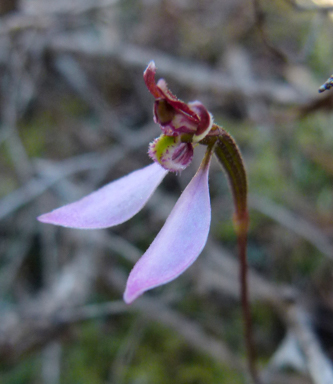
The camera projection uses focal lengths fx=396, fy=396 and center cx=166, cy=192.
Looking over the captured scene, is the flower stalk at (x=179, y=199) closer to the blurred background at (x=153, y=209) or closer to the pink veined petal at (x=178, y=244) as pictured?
the pink veined petal at (x=178, y=244)

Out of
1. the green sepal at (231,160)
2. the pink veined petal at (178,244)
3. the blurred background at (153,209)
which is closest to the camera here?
the pink veined petal at (178,244)

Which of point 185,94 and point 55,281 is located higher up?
point 185,94

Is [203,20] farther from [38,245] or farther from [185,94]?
[38,245]

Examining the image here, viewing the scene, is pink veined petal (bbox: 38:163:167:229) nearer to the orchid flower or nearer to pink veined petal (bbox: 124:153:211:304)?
the orchid flower

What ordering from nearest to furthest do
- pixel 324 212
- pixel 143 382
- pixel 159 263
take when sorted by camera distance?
pixel 159 263, pixel 143 382, pixel 324 212

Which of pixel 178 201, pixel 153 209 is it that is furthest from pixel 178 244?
pixel 153 209

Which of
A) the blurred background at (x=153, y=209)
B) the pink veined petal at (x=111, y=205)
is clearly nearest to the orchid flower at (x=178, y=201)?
the pink veined petal at (x=111, y=205)

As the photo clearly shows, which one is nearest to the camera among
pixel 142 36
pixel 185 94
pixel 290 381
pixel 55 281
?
pixel 290 381

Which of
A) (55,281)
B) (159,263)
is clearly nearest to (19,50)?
(55,281)
